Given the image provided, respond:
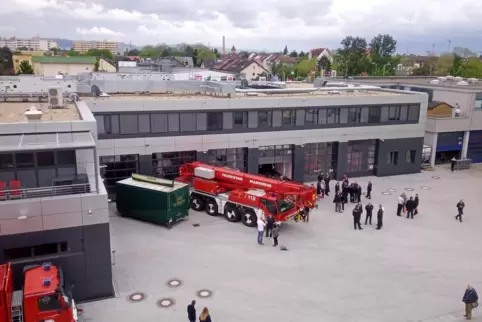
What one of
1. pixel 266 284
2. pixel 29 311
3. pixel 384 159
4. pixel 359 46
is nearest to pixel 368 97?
pixel 384 159

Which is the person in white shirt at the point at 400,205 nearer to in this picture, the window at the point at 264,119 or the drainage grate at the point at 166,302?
the window at the point at 264,119

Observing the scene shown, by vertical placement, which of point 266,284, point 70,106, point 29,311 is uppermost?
point 70,106

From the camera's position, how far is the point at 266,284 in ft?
54.2

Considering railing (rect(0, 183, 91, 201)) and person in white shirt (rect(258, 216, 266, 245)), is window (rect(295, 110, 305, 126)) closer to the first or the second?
person in white shirt (rect(258, 216, 266, 245))

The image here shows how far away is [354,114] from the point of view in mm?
31531

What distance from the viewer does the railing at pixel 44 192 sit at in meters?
14.1

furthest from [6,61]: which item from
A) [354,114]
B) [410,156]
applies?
[410,156]

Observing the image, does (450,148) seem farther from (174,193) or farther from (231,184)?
(174,193)

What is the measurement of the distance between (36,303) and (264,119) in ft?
63.5

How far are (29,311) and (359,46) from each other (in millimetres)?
119307

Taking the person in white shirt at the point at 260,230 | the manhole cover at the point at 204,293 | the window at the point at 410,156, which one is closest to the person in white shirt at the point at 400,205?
the person in white shirt at the point at 260,230

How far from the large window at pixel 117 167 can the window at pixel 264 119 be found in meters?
8.10

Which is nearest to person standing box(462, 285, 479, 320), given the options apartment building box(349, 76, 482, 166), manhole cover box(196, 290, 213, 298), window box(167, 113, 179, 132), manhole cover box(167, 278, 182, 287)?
manhole cover box(196, 290, 213, 298)

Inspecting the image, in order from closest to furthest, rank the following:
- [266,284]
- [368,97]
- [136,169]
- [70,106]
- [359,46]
Answer: [266,284] < [70,106] < [136,169] < [368,97] < [359,46]
